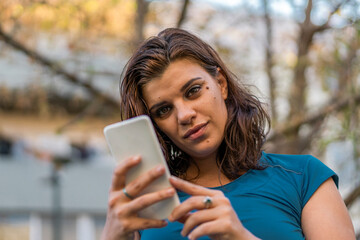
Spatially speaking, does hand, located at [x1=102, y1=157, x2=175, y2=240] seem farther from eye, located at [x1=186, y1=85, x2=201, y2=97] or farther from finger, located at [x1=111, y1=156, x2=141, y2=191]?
eye, located at [x1=186, y1=85, x2=201, y2=97]

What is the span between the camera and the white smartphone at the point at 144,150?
1.42 meters

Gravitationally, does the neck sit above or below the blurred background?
below

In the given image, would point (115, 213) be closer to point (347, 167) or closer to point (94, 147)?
point (347, 167)

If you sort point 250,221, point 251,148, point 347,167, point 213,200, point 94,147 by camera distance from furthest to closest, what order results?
point 94,147 → point 347,167 → point 251,148 → point 250,221 → point 213,200

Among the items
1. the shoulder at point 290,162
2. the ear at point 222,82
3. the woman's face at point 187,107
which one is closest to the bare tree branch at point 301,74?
the ear at point 222,82

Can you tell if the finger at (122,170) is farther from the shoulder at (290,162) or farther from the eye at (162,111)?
the shoulder at (290,162)

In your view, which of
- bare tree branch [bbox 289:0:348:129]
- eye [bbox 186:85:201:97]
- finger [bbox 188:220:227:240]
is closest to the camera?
finger [bbox 188:220:227:240]

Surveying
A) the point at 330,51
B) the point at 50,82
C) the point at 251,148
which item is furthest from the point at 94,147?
the point at 251,148

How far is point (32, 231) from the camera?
526 inches

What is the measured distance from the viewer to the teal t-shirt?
1654 mm

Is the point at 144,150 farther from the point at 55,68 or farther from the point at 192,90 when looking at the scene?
the point at 55,68

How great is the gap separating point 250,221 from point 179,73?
0.52m

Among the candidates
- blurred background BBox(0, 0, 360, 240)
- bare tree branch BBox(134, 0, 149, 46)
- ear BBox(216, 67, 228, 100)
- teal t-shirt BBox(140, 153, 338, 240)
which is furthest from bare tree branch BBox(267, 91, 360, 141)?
teal t-shirt BBox(140, 153, 338, 240)

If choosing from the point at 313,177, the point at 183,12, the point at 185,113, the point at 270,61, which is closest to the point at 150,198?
the point at 185,113
